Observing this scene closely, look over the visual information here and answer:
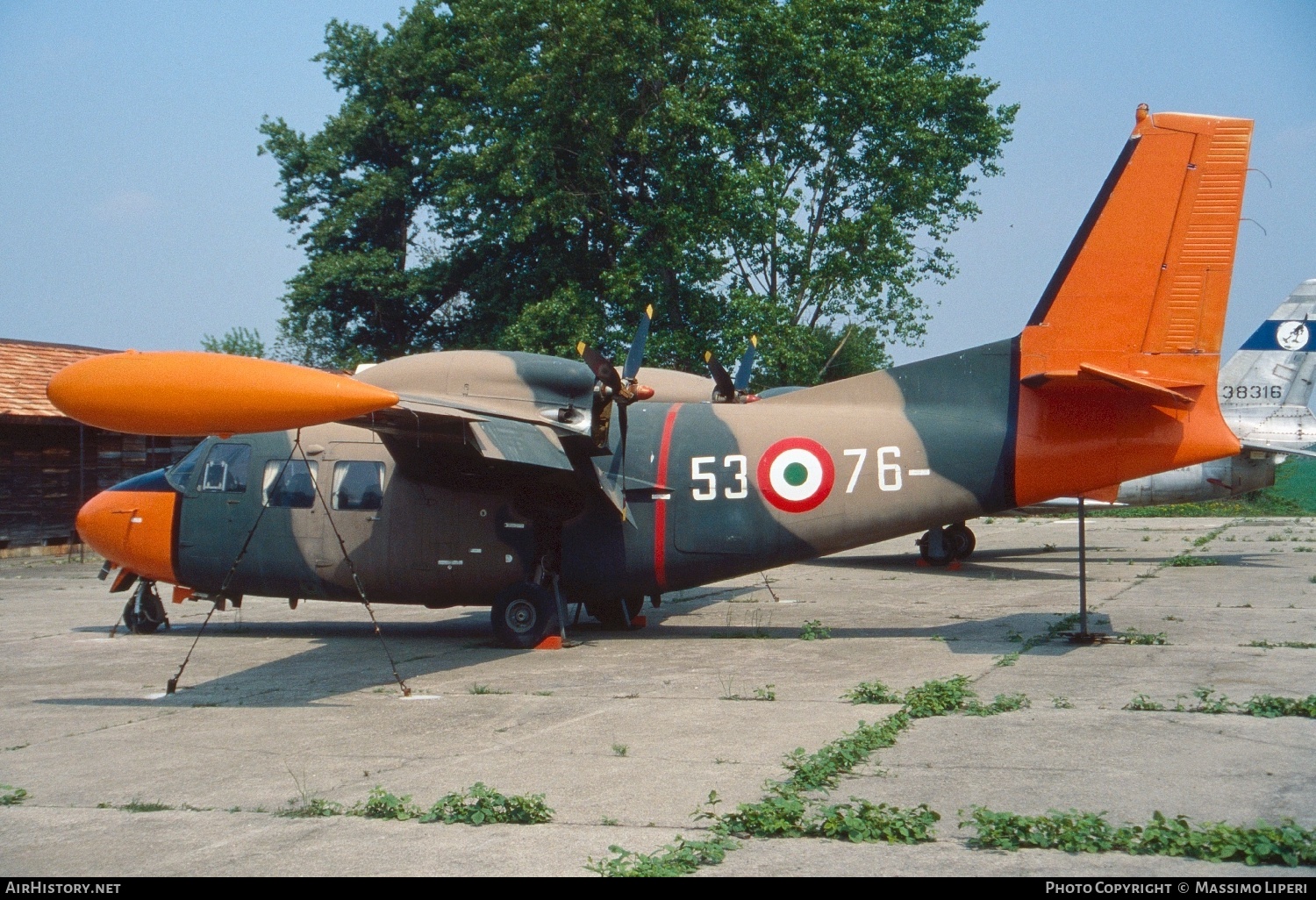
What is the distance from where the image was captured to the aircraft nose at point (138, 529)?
14.8 meters

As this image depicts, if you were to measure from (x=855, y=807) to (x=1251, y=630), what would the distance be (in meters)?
9.09

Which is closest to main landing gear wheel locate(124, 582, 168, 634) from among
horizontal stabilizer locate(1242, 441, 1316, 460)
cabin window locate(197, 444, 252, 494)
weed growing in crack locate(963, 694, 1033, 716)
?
cabin window locate(197, 444, 252, 494)

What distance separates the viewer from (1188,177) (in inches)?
473

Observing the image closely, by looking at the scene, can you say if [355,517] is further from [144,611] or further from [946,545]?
[946,545]

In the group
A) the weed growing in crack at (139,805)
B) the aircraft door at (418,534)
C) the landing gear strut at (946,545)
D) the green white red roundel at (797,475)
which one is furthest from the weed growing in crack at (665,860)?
the landing gear strut at (946,545)

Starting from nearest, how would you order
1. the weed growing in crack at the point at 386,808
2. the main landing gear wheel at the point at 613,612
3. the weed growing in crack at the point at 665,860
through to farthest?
the weed growing in crack at the point at 665,860
the weed growing in crack at the point at 386,808
the main landing gear wheel at the point at 613,612

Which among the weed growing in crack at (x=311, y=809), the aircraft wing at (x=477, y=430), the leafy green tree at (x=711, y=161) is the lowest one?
the weed growing in crack at (x=311, y=809)

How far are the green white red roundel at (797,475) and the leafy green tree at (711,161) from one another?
1937 centimetres

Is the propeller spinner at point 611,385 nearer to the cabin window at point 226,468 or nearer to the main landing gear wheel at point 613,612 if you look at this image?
the main landing gear wheel at point 613,612

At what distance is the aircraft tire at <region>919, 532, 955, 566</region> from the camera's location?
23938mm

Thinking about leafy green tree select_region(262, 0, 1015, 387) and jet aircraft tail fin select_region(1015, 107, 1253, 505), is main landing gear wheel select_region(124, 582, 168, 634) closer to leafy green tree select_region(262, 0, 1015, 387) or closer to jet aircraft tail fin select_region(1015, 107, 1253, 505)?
jet aircraft tail fin select_region(1015, 107, 1253, 505)

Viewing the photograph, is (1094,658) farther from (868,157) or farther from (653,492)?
(868,157)

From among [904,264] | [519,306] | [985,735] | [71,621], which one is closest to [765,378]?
[904,264]

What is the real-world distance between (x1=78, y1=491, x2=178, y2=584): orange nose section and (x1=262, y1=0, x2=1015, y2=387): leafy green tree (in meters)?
20.1
